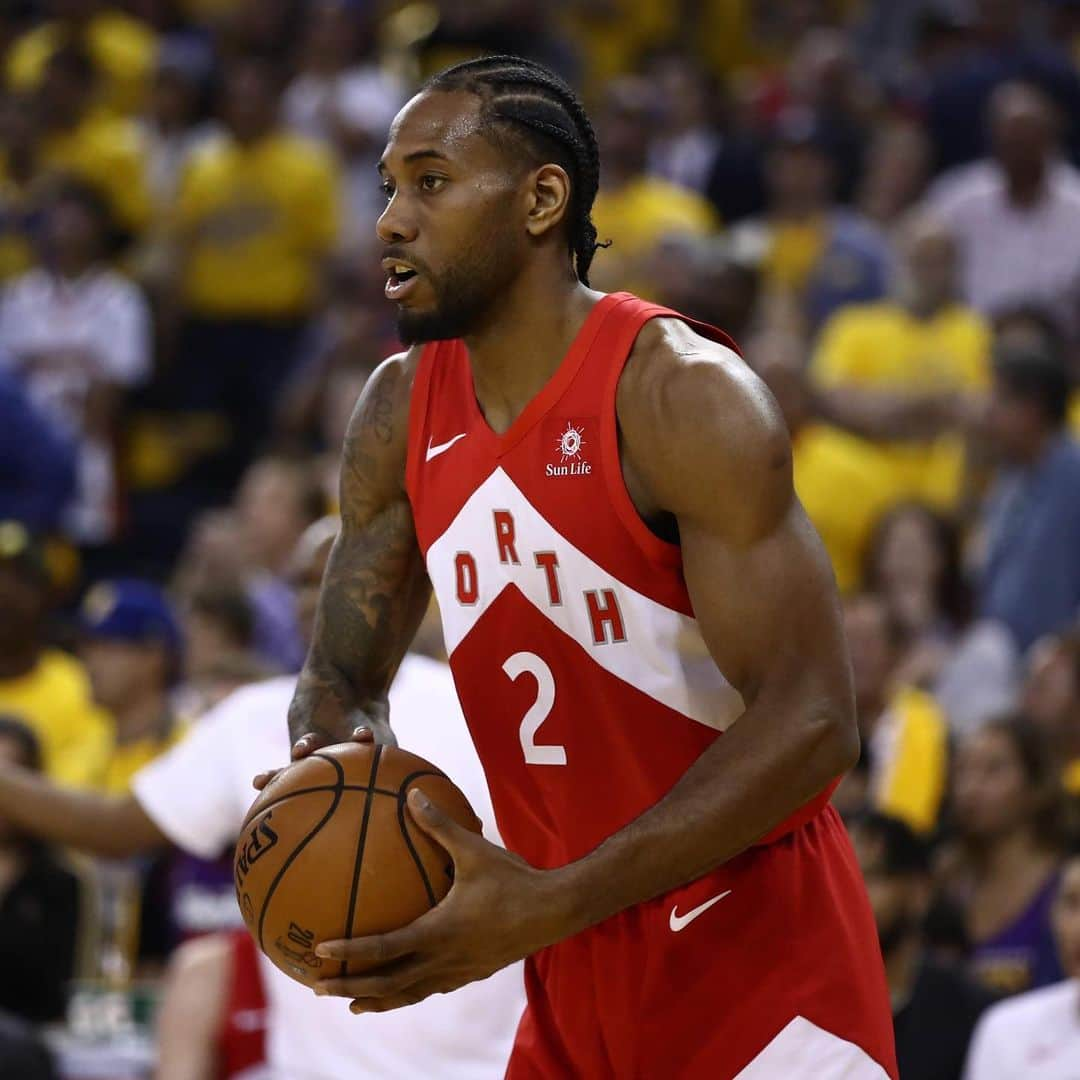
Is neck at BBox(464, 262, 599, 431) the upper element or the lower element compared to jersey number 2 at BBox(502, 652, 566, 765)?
upper

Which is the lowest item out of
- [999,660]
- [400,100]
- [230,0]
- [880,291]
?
[999,660]

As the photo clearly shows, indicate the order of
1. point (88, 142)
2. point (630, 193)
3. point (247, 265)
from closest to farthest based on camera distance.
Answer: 1. point (630, 193)
2. point (247, 265)
3. point (88, 142)

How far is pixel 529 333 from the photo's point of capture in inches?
130

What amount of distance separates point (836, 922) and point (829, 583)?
55 centimetres

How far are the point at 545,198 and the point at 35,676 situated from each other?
517cm

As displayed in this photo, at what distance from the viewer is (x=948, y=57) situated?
454 inches

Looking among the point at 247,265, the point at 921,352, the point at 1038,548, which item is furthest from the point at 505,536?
the point at 247,265

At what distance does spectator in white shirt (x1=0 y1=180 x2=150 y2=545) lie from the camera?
10656 mm

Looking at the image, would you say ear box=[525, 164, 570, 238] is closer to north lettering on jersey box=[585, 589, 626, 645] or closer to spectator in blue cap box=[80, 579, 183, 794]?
north lettering on jersey box=[585, 589, 626, 645]

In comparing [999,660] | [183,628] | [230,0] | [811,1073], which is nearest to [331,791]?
[811,1073]

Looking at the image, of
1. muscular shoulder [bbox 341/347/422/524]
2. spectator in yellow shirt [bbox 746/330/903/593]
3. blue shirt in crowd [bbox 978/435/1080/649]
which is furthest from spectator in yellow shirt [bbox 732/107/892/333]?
muscular shoulder [bbox 341/347/422/524]

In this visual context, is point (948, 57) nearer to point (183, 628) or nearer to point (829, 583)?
point (183, 628)

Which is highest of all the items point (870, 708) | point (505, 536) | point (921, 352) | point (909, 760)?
point (921, 352)

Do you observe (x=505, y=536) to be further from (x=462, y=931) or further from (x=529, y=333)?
(x=462, y=931)
